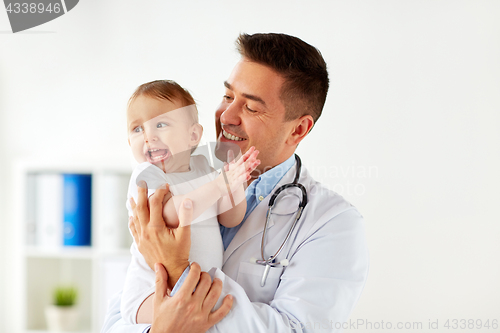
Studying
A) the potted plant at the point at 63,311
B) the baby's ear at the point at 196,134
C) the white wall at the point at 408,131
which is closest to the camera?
the baby's ear at the point at 196,134

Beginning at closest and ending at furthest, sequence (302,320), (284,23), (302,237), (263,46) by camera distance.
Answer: (302,320) < (302,237) < (263,46) < (284,23)

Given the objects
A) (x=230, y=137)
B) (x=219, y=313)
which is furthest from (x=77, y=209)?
(x=219, y=313)

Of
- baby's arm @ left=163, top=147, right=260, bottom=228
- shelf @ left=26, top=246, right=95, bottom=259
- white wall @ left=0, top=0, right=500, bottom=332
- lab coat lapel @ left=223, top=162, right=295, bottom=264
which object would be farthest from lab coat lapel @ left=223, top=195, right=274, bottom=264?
shelf @ left=26, top=246, right=95, bottom=259

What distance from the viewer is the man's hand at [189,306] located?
1.00 m

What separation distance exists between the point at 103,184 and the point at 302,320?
5.32 feet

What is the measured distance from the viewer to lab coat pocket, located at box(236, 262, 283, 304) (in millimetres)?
1155

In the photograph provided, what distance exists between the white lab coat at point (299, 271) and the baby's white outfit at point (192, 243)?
0.15 ft

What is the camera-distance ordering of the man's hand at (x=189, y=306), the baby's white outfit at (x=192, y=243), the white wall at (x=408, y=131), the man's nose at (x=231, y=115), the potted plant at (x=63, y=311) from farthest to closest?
the potted plant at (x=63, y=311) → the white wall at (x=408, y=131) → the man's nose at (x=231, y=115) → the baby's white outfit at (x=192, y=243) → the man's hand at (x=189, y=306)

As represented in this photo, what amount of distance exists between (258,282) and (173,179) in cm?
36

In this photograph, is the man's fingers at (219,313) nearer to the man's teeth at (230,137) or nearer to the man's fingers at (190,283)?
the man's fingers at (190,283)

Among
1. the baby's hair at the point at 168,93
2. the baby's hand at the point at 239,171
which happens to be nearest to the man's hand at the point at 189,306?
the baby's hand at the point at 239,171

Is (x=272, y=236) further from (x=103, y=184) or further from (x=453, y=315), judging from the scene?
(x=453, y=315)

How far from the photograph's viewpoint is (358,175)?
239 cm

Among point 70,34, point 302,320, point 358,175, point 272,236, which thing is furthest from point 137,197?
point 70,34
